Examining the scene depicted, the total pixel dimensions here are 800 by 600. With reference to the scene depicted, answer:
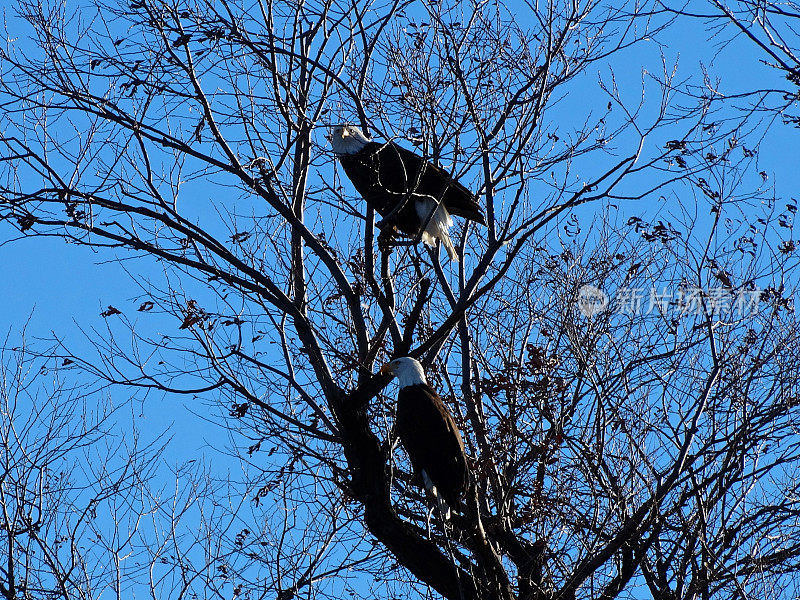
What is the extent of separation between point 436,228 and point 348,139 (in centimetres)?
71

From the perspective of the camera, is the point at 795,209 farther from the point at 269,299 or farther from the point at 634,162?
the point at 269,299

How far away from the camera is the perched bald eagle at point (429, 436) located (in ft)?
15.4

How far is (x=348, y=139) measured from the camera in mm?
5895

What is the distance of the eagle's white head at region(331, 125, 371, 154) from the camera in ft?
19.1

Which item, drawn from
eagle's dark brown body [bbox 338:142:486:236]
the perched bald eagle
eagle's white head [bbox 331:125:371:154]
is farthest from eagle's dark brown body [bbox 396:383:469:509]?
eagle's white head [bbox 331:125:371:154]

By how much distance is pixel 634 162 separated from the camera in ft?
14.2

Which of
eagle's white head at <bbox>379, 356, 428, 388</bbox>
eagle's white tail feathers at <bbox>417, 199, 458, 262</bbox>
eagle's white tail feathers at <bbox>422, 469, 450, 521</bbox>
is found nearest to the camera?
eagle's white tail feathers at <bbox>422, 469, 450, 521</bbox>

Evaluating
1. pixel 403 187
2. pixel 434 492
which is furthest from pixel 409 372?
pixel 403 187

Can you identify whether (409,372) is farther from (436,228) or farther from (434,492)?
(436,228)

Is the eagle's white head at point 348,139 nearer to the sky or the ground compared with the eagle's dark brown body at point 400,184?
nearer to the sky

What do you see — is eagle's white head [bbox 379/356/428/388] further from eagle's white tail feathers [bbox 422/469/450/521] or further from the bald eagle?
the bald eagle

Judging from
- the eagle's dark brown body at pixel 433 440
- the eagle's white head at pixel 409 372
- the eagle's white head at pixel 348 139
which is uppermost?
the eagle's white head at pixel 348 139

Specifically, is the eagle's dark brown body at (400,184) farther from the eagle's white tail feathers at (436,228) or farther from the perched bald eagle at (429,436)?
the perched bald eagle at (429,436)

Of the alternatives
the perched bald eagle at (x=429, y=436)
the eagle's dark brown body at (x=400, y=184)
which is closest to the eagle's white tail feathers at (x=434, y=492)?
the perched bald eagle at (x=429, y=436)
